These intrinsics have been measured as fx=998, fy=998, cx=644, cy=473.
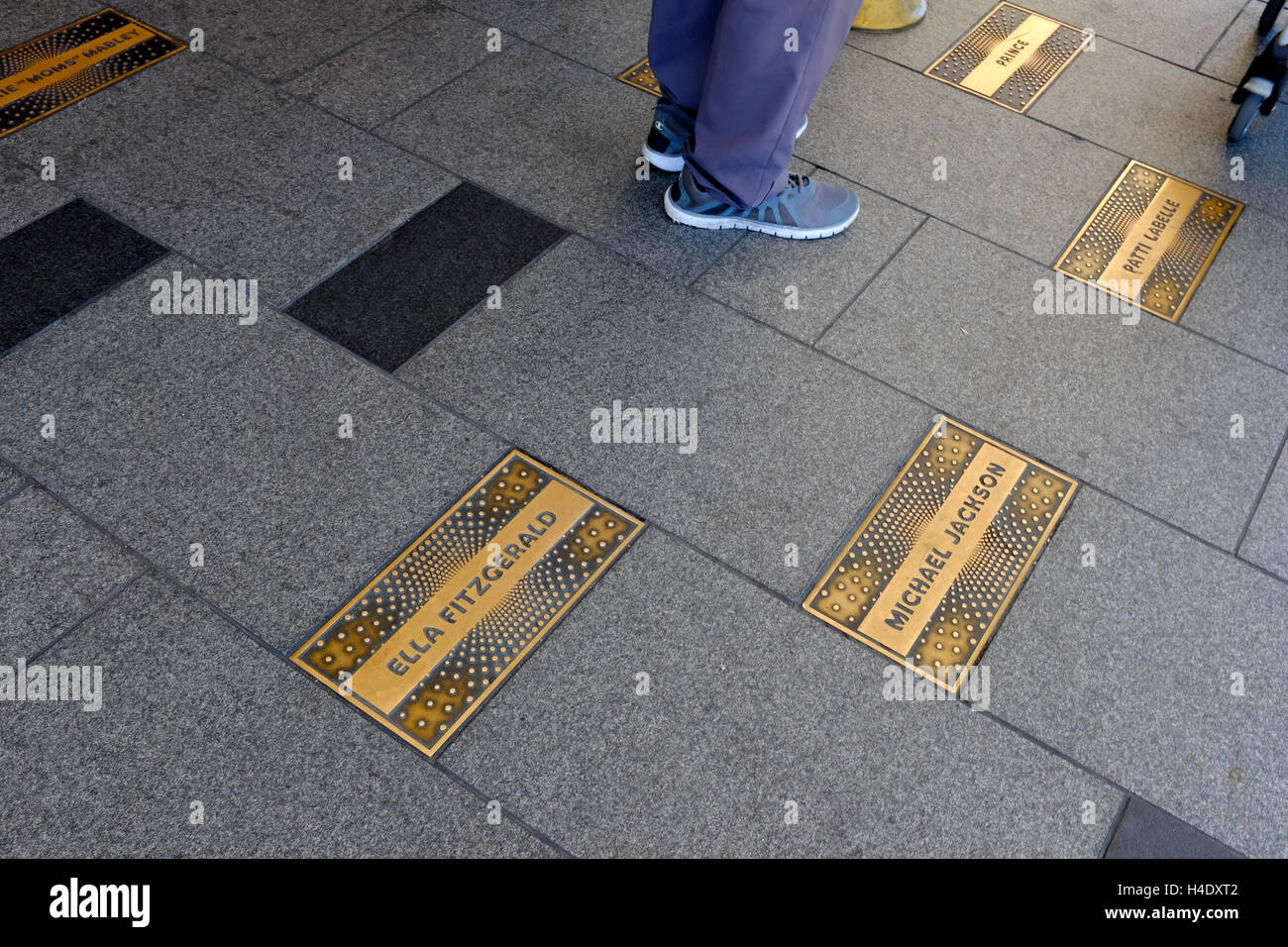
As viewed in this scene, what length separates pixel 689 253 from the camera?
7.81 feet

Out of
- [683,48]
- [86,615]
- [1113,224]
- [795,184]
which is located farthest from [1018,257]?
[86,615]

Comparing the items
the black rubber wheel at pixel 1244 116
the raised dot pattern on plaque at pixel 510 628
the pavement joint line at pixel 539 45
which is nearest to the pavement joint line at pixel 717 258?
the pavement joint line at pixel 539 45

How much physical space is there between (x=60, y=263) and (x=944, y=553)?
197 cm

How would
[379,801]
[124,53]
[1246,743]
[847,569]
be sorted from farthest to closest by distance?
[124,53] < [847,569] < [1246,743] < [379,801]

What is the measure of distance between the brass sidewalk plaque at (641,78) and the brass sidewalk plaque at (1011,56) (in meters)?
0.86

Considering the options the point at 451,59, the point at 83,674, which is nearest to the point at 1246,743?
the point at 83,674

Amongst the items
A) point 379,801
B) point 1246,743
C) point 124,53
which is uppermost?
point 124,53

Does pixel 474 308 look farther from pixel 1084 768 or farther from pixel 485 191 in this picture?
pixel 1084 768

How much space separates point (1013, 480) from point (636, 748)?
948mm

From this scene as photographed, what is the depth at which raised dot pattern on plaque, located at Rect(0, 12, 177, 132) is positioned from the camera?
2557mm

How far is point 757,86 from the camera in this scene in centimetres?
209

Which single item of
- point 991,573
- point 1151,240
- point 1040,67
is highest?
point 1040,67

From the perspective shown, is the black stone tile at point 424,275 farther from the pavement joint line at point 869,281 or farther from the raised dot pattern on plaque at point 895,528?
the raised dot pattern on plaque at point 895,528

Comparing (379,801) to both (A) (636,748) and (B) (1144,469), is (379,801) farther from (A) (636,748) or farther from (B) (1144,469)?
(B) (1144,469)
